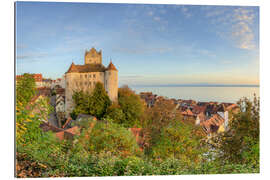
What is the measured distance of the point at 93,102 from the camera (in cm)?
358

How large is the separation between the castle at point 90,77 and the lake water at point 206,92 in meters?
0.48

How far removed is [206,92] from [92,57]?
2089 mm

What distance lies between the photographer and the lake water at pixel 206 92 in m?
3.51

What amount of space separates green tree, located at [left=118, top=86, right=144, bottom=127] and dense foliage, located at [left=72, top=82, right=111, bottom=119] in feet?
0.85

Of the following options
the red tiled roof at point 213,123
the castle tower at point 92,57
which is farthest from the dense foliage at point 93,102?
the red tiled roof at point 213,123

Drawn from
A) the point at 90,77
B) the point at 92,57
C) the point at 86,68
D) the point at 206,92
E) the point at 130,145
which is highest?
the point at 92,57

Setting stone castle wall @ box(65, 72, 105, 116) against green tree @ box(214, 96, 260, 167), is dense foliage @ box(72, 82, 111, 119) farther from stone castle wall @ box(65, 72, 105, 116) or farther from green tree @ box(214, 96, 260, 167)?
green tree @ box(214, 96, 260, 167)

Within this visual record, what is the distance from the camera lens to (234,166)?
3.28m

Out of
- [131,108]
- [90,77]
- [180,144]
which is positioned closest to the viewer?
[180,144]

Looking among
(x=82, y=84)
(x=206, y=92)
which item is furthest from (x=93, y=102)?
(x=206, y=92)

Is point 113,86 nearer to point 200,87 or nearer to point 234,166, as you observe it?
point 200,87

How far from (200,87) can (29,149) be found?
116 inches

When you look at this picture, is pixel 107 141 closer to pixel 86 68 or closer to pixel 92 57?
pixel 86 68

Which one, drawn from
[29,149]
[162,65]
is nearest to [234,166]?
[162,65]
